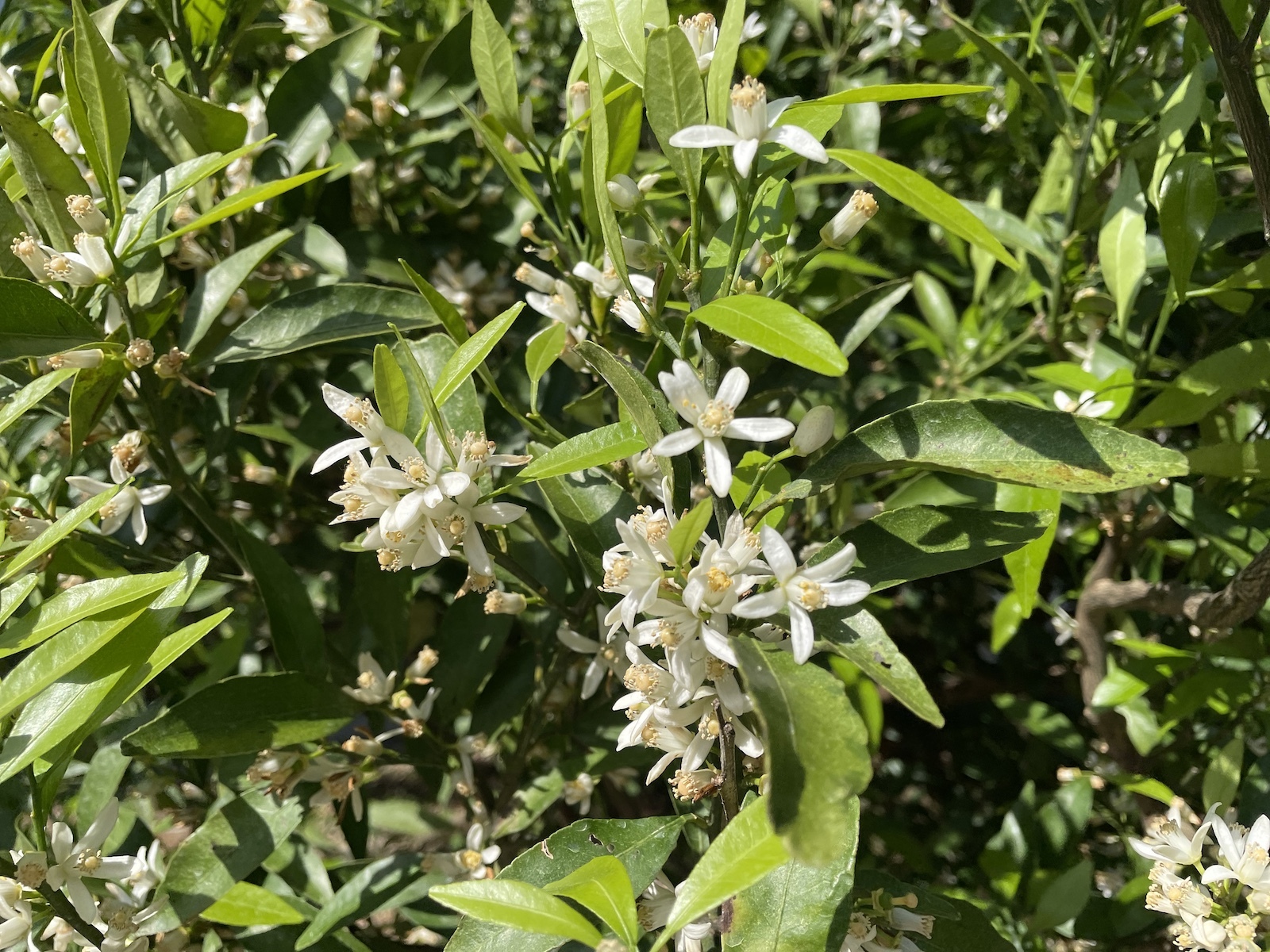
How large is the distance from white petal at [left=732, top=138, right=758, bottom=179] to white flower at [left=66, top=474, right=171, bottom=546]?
770 mm

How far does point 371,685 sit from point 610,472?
413mm

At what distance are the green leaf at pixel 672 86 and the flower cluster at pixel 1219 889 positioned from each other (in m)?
0.92

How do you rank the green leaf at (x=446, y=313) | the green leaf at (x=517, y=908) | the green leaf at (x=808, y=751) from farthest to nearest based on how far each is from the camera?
the green leaf at (x=446, y=313) < the green leaf at (x=517, y=908) < the green leaf at (x=808, y=751)

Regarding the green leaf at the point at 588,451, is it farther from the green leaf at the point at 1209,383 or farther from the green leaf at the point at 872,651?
the green leaf at the point at 1209,383

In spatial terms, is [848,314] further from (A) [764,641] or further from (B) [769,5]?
(B) [769,5]

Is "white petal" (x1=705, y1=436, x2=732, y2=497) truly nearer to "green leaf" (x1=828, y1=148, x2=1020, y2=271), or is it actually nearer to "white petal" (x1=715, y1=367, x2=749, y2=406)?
"white petal" (x1=715, y1=367, x2=749, y2=406)

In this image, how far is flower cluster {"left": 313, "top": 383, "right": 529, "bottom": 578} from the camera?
2.54 feet

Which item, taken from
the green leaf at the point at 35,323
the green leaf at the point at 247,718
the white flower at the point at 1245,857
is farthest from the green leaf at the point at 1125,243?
the green leaf at the point at 35,323

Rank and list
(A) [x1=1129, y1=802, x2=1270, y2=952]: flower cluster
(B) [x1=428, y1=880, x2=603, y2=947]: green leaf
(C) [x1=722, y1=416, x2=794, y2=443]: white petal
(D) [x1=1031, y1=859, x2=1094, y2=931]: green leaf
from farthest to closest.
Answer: (D) [x1=1031, y1=859, x2=1094, y2=931]: green leaf
(A) [x1=1129, y1=802, x2=1270, y2=952]: flower cluster
(C) [x1=722, y1=416, x2=794, y2=443]: white petal
(B) [x1=428, y1=880, x2=603, y2=947]: green leaf

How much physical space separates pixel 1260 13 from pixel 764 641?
2.25ft

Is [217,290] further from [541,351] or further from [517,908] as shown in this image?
[517,908]

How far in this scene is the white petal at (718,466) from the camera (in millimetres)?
724

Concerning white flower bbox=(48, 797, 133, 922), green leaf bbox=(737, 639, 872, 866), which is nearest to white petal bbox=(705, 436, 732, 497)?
green leaf bbox=(737, 639, 872, 866)

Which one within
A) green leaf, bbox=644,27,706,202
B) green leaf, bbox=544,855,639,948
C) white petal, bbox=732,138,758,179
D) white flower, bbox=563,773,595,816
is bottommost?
white flower, bbox=563,773,595,816
